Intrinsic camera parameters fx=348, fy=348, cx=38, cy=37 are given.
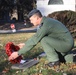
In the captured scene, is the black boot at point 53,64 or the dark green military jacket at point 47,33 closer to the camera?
the dark green military jacket at point 47,33

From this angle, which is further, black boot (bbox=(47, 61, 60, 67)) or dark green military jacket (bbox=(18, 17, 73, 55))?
black boot (bbox=(47, 61, 60, 67))

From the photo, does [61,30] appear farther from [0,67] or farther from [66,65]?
[0,67]

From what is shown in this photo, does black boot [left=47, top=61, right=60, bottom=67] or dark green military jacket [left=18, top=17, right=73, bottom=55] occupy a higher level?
dark green military jacket [left=18, top=17, right=73, bottom=55]

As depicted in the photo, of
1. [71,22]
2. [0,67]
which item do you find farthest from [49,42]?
[71,22]

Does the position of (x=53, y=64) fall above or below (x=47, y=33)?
below

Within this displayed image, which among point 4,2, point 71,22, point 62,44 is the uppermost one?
point 62,44

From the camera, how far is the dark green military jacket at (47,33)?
682 centimetres

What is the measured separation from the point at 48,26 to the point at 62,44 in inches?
19.9

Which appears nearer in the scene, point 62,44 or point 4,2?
point 62,44

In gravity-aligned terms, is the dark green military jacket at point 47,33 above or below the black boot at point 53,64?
above

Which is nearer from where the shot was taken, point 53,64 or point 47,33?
point 47,33

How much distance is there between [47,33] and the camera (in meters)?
7.04

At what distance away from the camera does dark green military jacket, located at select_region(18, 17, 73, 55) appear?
22.4 ft

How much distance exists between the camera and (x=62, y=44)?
23.4 feet
